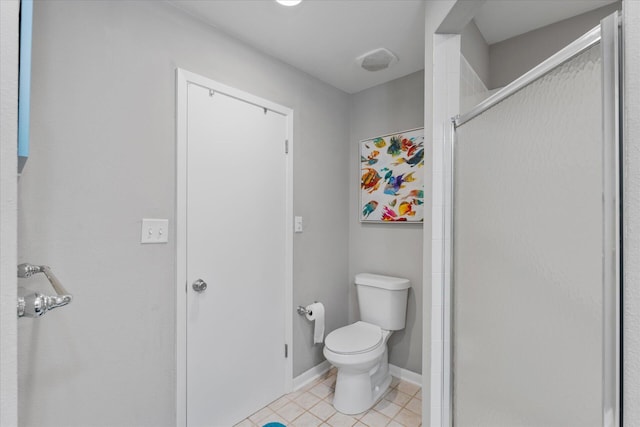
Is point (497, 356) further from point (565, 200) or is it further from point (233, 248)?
point (233, 248)

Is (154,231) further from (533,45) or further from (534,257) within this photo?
(533,45)

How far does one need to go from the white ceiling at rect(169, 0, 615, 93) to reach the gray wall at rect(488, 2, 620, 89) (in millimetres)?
41

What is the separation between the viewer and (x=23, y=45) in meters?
0.52

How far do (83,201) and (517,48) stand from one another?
2484 millimetres

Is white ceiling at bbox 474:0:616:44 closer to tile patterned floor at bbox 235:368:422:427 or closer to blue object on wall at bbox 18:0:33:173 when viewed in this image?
blue object on wall at bbox 18:0:33:173

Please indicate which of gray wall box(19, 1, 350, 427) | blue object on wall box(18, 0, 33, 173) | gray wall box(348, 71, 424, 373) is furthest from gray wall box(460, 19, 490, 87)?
blue object on wall box(18, 0, 33, 173)

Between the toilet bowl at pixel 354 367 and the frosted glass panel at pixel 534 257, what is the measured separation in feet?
2.02

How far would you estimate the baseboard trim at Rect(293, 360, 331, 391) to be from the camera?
210 centimetres

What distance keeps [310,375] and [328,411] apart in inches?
14.9

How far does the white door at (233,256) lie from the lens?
1560 millimetres

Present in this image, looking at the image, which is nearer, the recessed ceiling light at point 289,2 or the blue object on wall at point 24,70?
the blue object on wall at point 24,70

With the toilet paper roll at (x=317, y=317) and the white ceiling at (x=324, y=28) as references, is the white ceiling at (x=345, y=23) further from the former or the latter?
the toilet paper roll at (x=317, y=317)

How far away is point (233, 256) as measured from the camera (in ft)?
5.68
